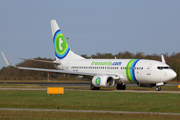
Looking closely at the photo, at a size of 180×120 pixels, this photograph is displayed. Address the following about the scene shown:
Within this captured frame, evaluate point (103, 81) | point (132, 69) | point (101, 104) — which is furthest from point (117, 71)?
point (101, 104)

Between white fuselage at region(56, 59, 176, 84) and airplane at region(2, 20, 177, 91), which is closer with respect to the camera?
white fuselage at region(56, 59, 176, 84)

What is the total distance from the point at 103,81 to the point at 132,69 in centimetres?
408

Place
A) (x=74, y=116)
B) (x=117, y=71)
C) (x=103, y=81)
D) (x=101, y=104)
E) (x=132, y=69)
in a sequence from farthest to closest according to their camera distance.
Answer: (x=117, y=71) < (x=132, y=69) < (x=103, y=81) < (x=101, y=104) < (x=74, y=116)

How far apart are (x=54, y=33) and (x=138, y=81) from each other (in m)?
16.9

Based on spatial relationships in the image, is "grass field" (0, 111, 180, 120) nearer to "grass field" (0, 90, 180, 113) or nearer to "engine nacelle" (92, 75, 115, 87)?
"grass field" (0, 90, 180, 113)

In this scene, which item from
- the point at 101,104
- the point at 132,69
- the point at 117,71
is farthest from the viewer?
the point at 117,71

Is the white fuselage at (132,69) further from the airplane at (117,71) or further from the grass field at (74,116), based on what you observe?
the grass field at (74,116)

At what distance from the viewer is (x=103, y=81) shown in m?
41.5

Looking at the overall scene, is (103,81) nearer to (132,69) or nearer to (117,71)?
(117,71)

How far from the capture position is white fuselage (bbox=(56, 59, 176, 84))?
132 feet

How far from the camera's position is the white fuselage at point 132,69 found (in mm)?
40344

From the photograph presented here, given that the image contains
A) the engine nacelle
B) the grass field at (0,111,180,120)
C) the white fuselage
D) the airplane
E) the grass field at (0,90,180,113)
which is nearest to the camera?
the grass field at (0,111,180,120)

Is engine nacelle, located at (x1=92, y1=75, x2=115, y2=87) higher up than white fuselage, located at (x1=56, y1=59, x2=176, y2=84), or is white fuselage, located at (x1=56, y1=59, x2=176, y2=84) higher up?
white fuselage, located at (x1=56, y1=59, x2=176, y2=84)

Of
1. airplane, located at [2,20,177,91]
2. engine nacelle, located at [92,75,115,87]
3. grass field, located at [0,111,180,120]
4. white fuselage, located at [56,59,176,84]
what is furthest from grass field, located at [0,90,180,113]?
engine nacelle, located at [92,75,115,87]
